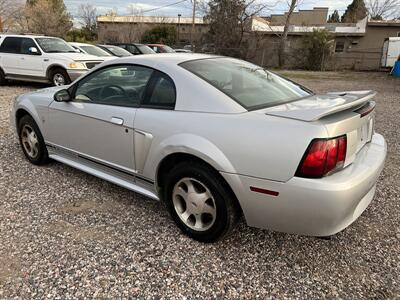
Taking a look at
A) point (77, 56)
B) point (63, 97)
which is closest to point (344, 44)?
point (77, 56)

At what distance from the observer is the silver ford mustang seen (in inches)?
88.4

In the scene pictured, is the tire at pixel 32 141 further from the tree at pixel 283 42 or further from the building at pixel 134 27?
the building at pixel 134 27

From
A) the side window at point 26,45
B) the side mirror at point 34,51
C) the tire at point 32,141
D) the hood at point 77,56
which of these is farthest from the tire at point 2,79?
the tire at point 32,141

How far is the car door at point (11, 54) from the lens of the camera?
1076 centimetres

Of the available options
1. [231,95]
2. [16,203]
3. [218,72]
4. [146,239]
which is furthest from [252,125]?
[16,203]

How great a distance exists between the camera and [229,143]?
2.44m

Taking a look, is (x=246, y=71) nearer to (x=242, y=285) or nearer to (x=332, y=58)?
(x=242, y=285)

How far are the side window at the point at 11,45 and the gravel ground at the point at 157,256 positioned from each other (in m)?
8.76

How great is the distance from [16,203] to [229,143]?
7.79 ft

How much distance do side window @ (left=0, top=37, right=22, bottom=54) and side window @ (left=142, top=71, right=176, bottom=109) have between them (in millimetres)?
9577

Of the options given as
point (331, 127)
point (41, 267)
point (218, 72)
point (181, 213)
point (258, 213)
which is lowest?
point (41, 267)

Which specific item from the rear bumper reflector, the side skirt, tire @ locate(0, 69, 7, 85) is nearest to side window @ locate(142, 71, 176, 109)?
the side skirt

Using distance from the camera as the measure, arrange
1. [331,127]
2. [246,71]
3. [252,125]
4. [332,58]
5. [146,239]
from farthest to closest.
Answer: [332,58], [246,71], [146,239], [252,125], [331,127]

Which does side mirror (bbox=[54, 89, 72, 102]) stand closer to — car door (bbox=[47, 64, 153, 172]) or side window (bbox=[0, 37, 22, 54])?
car door (bbox=[47, 64, 153, 172])
